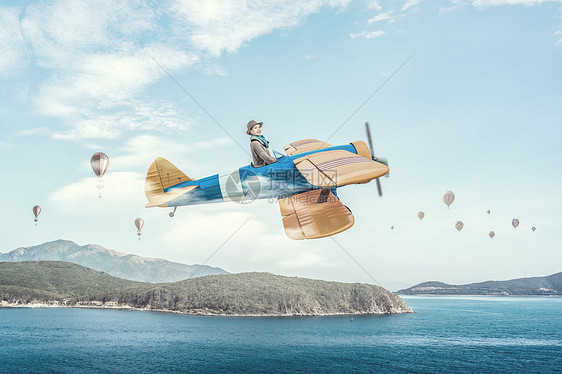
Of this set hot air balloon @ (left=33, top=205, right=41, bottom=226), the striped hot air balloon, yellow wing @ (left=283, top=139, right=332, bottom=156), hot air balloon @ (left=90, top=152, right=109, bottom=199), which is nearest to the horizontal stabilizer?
yellow wing @ (left=283, top=139, right=332, bottom=156)

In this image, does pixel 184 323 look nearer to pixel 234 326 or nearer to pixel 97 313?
pixel 234 326

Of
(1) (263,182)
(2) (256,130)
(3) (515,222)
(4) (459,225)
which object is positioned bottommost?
(1) (263,182)

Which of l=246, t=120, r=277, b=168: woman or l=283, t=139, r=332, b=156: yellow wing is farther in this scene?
l=283, t=139, r=332, b=156: yellow wing

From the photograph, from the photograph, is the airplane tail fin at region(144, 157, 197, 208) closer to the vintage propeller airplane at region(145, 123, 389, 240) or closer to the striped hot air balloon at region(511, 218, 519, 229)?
the vintage propeller airplane at region(145, 123, 389, 240)

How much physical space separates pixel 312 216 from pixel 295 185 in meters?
0.89

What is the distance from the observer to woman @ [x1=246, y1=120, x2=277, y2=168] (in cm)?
925

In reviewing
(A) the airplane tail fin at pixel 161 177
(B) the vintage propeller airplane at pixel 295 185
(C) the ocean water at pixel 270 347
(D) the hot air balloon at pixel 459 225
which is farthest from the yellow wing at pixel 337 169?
(D) the hot air balloon at pixel 459 225

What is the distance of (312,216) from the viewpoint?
9.55 m

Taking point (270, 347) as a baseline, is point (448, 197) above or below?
above

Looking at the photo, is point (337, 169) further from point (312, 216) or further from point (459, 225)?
point (459, 225)

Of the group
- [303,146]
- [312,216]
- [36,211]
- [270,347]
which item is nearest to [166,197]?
[312,216]

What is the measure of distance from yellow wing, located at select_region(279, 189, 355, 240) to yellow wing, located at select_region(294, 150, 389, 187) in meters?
1.02

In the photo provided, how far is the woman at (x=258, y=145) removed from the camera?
925cm

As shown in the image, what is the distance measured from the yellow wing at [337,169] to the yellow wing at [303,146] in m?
1.89
